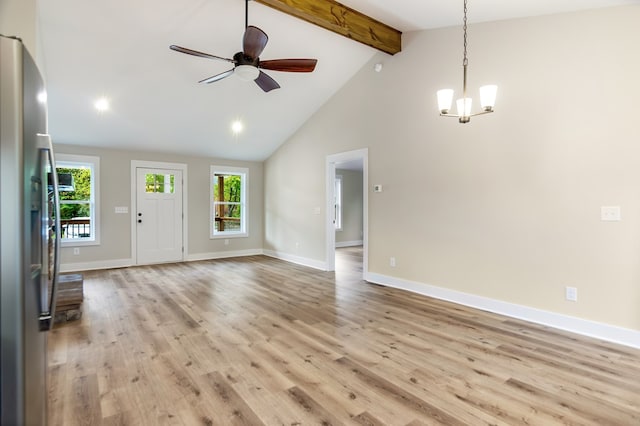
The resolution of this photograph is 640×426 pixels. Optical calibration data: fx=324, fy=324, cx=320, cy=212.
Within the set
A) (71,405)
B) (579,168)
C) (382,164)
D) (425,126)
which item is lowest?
(71,405)

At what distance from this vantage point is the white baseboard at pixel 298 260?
20.0 ft

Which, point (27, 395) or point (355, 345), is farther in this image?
point (355, 345)

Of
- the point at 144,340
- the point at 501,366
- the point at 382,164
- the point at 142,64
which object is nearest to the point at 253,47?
the point at 142,64

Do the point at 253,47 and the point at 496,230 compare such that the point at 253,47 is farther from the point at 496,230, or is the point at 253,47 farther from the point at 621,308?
the point at 621,308

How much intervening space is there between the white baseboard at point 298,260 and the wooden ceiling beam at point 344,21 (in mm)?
3701

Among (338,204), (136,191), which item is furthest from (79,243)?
(338,204)

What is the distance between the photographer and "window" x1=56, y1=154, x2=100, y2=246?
19.1 ft

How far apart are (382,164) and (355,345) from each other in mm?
2859

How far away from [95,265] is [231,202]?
2.94 metres

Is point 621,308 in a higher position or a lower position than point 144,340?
higher

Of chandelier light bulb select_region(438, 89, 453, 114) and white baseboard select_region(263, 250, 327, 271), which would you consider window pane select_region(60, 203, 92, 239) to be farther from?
chandelier light bulb select_region(438, 89, 453, 114)

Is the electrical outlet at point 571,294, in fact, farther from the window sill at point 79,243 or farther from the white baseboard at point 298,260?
the window sill at point 79,243

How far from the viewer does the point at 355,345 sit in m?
2.79

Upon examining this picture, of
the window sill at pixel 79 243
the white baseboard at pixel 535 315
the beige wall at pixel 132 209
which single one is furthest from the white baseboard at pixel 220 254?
the white baseboard at pixel 535 315
